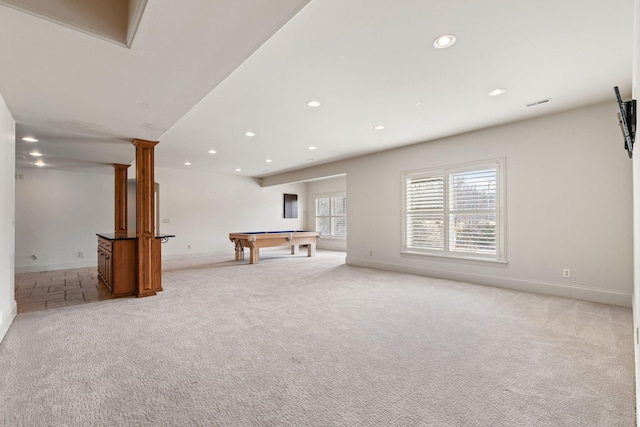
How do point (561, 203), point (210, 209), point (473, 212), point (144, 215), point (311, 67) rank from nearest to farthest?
point (311, 67)
point (561, 203)
point (144, 215)
point (473, 212)
point (210, 209)

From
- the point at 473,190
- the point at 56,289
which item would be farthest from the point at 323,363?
the point at 56,289

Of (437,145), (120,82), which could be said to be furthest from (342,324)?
(437,145)

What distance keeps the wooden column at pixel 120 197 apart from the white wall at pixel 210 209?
67.8 inches

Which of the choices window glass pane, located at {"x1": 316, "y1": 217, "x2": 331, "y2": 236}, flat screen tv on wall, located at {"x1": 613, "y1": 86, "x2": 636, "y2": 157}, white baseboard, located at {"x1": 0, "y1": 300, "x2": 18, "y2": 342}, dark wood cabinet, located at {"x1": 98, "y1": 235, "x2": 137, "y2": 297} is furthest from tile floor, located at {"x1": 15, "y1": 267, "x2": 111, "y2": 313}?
window glass pane, located at {"x1": 316, "y1": 217, "x2": 331, "y2": 236}

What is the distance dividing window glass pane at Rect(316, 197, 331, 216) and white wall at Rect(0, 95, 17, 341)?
8.52 m

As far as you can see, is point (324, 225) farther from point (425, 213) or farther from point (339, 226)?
point (425, 213)

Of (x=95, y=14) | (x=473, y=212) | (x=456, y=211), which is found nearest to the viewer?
(x=95, y=14)

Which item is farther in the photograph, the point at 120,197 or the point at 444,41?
the point at 120,197

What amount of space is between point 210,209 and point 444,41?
835cm

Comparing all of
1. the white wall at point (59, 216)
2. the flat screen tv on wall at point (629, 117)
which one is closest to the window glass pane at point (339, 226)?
the white wall at point (59, 216)

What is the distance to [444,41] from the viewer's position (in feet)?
8.09

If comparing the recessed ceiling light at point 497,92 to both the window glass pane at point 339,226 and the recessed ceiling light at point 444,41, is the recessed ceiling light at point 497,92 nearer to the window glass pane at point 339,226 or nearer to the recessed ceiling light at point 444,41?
the recessed ceiling light at point 444,41

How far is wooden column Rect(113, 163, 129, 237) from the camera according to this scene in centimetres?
656

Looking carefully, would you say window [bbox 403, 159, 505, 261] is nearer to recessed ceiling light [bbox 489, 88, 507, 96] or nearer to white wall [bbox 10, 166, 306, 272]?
recessed ceiling light [bbox 489, 88, 507, 96]
